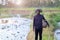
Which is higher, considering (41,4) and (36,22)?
(41,4)

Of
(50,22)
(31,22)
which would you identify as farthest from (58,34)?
(31,22)

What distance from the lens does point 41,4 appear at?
6.11ft

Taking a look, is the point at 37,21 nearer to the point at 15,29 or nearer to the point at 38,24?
the point at 38,24

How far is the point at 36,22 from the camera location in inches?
71.4

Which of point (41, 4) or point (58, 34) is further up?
point (41, 4)

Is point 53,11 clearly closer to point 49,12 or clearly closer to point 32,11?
point 49,12

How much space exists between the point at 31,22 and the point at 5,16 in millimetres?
235

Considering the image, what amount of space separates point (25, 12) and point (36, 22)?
0.13 m

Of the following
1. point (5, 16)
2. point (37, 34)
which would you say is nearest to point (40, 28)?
point (37, 34)

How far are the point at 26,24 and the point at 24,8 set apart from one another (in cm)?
14

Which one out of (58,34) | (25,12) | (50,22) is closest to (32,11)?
(25,12)

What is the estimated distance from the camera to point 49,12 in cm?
185

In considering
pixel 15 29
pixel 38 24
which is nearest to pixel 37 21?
pixel 38 24

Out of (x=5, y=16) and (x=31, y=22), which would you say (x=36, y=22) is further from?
(x=5, y=16)
